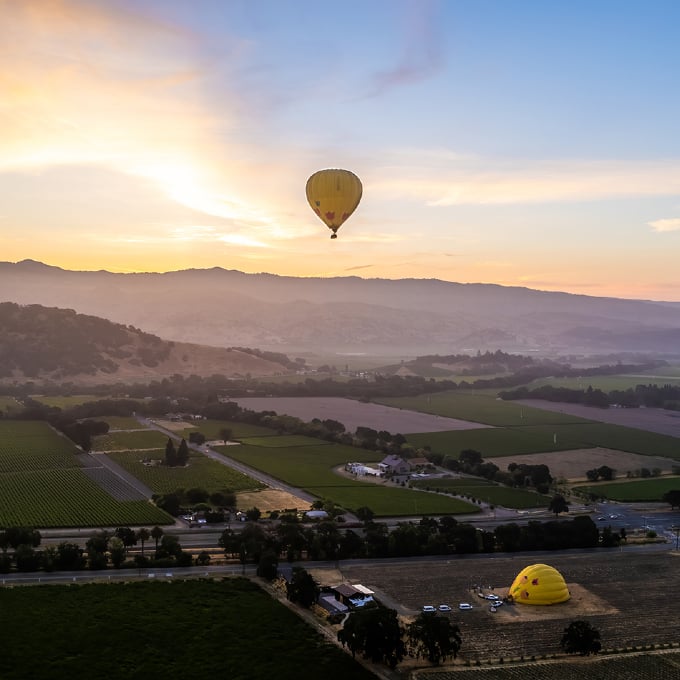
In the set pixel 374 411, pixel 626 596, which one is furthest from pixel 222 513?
pixel 374 411

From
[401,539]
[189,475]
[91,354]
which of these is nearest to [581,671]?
[401,539]

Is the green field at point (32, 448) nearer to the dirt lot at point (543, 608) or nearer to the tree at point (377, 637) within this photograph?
the dirt lot at point (543, 608)

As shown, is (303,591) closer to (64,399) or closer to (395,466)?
(395,466)

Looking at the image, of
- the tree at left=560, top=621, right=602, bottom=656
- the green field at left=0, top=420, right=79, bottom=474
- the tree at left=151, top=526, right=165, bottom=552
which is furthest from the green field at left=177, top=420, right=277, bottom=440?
the tree at left=560, top=621, right=602, bottom=656

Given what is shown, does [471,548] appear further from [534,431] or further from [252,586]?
[534,431]

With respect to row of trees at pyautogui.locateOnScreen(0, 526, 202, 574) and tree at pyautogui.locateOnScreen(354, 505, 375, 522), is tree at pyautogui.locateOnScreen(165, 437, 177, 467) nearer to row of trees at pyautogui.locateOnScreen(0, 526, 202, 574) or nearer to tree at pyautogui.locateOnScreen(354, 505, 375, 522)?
tree at pyautogui.locateOnScreen(354, 505, 375, 522)
